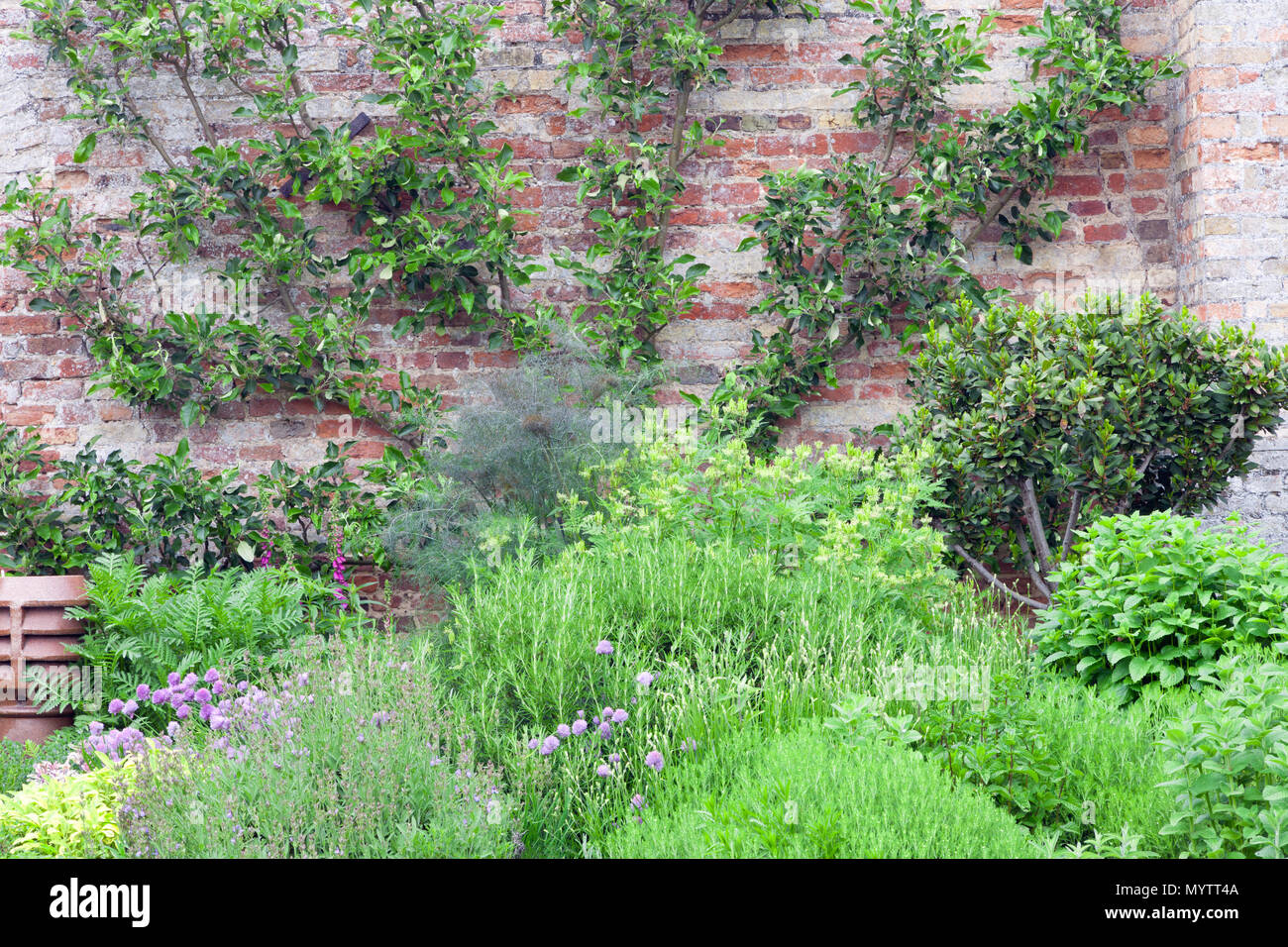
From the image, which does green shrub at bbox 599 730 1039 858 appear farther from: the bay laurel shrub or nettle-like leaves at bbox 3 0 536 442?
nettle-like leaves at bbox 3 0 536 442

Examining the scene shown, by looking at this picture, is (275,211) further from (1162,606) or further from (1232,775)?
(1232,775)

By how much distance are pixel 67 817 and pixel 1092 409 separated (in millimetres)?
3538

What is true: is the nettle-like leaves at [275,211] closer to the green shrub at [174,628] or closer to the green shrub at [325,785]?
the green shrub at [174,628]

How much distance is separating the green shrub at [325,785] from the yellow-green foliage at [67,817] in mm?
115

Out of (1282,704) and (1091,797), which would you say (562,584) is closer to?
(1091,797)

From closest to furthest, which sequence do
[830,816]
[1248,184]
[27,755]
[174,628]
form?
[830,816], [27,755], [174,628], [1248,184]

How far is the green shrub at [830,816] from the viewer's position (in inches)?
76.0

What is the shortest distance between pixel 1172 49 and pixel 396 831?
4.85 meters

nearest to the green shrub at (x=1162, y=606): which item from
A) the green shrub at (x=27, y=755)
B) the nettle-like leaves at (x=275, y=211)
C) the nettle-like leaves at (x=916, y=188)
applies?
the nettle-like leaves at (x=916, y=188)

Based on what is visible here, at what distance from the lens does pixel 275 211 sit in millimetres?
5023

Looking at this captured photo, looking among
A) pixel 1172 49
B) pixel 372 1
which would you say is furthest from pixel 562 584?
pixel 1172 49

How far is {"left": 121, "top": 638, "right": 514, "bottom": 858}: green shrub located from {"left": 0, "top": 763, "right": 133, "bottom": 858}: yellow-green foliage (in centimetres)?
12

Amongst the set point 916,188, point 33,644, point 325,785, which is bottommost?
point 325,785

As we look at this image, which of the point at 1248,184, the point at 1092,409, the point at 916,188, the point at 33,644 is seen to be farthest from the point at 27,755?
the point at 1248,184
